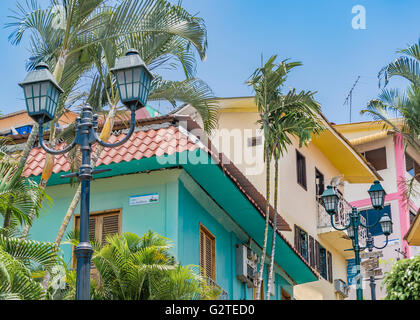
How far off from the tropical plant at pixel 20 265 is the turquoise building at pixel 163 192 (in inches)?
147

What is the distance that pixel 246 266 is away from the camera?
18.8m

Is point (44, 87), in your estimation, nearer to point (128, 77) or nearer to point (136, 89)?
point (128, 77)

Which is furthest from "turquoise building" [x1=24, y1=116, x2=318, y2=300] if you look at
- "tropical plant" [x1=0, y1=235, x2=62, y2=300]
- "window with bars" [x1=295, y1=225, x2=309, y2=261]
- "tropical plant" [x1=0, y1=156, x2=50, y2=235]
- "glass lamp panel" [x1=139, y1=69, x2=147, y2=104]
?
"window with bars" [x1=295, y1=225, x2=309, y2=261]

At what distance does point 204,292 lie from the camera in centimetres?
1270

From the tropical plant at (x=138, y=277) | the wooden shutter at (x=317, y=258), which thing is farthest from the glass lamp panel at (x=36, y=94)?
the wooden shutter at (x=317, y=258)

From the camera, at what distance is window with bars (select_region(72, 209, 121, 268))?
15.8m

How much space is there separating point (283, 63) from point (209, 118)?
2.42 meters

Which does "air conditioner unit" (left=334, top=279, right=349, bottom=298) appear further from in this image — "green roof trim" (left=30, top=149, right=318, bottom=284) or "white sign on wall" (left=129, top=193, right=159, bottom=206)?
"white sign on wall" (left=129, top=193, right=159, bottom=206)

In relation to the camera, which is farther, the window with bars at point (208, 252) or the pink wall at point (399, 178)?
Result: the pink wall at point (399, 178)

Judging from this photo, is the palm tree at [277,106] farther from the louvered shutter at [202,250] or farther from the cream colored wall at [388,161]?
the cream colored wall at [388,161]

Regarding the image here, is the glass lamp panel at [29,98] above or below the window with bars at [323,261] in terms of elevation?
below

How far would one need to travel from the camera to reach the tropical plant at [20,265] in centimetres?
963

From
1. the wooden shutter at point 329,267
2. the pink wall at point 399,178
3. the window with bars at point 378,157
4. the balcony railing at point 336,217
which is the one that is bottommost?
the wooden shutter at point 329,267
